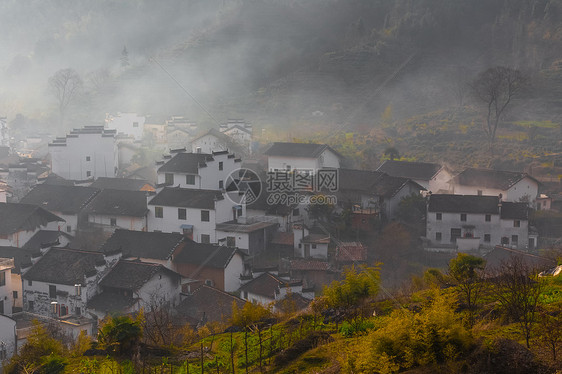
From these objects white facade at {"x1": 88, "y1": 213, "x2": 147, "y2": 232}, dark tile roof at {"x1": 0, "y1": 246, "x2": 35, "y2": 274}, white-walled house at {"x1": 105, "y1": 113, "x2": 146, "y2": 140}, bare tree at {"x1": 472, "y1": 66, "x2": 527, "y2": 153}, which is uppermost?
bare tree at {"x1": 472, "y1": 66, "x2": 527, "y2": 153}

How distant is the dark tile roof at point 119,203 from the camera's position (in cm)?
2966

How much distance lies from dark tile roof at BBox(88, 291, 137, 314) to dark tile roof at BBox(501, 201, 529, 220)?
15.7 metres

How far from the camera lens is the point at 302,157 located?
38062 millimetres

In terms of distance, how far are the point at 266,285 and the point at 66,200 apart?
43.2ft

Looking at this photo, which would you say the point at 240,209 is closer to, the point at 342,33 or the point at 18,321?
the point at 18,321

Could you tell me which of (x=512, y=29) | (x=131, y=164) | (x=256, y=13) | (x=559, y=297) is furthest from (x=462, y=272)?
(x=256, y=13)

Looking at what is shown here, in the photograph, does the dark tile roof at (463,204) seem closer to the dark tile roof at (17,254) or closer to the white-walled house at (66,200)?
the white-walled house at (66,200)

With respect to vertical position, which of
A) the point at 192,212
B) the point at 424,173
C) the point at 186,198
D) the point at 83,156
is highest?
the point at 83,156

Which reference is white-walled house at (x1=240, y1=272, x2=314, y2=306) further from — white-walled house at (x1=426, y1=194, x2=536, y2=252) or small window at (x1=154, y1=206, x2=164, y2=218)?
white-walled house at (x1=426, y1=194, x2=536, y2=252)

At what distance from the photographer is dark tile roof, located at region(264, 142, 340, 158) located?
38.2 meters

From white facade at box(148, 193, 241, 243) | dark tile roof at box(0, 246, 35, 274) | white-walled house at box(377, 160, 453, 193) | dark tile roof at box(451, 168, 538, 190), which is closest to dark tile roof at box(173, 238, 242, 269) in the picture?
white facade at box(148, 193, 241, 243)

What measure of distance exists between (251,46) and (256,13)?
867 centimetres

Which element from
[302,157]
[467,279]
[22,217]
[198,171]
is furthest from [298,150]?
[467,279]

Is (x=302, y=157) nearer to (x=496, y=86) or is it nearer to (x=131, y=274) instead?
(x=496, y=86)
